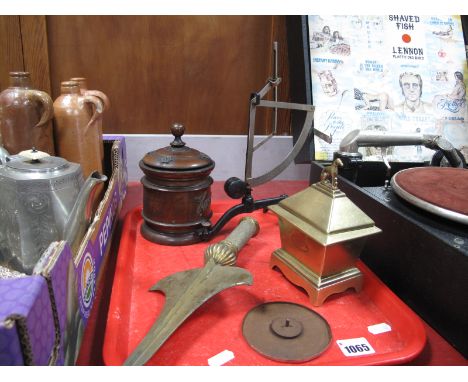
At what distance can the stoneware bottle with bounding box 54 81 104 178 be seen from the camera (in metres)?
1.23

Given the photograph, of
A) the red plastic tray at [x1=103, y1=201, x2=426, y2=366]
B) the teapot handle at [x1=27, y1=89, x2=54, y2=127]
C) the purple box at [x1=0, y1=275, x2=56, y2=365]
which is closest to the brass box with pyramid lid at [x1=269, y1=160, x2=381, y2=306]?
the red plastic tray at [x1=103, y1=201, x2=426, y2=366]

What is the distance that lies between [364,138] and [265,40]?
683 mm

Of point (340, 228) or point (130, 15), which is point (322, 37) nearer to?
point (130, 15)

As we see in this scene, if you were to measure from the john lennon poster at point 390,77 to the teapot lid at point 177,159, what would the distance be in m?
0.58

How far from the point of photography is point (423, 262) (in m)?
0.88

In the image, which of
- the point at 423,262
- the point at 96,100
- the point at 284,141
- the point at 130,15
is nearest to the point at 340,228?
the point at 423,262

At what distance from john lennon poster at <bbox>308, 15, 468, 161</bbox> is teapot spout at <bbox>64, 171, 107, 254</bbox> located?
3.03 feet

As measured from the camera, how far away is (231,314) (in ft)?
2.90

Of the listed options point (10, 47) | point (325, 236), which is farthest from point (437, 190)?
point (10, 47)

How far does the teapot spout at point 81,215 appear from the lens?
0.84m

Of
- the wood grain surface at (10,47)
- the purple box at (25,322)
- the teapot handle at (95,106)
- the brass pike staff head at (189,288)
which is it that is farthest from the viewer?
the wood grain surface at (10,47)

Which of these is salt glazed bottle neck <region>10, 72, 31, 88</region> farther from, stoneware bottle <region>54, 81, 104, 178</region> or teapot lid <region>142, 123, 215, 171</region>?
teapot lid <region>142, 123, 215, 171</region>

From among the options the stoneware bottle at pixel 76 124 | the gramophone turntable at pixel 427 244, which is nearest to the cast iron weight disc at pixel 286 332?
the gramophone turntable at pixel 427 244

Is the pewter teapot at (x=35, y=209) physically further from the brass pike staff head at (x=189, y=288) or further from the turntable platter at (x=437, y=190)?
the turntable platter at (x=437, y=190)
